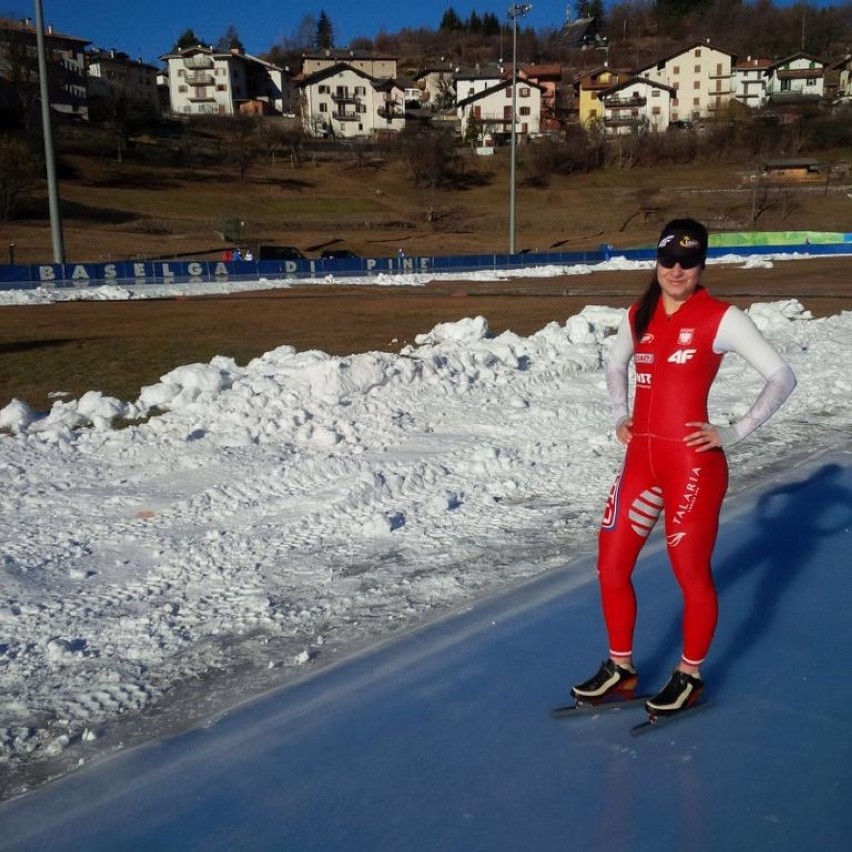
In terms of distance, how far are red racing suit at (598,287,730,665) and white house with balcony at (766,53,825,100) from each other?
347 feet

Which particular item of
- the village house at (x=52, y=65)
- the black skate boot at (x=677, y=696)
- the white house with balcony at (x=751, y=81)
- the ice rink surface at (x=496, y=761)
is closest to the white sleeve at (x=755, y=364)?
the black skate boot at (x=677, y=696)

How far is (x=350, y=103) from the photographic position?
318ft

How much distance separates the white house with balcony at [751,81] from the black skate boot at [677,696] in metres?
106

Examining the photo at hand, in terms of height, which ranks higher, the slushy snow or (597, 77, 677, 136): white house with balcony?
(597, 77, 677, 136): white house with balcony

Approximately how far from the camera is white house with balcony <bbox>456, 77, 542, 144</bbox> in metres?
94.7

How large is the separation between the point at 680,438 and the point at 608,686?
1033mm

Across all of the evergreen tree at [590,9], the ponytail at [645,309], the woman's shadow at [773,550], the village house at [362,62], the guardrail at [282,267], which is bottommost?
the woman's shadow at [773,550]

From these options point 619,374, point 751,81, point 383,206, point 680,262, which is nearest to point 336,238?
point 383,206

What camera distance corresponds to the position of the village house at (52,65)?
72625 mm

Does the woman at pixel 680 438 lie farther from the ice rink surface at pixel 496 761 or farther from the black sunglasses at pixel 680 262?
the ice rink surface at pixel 496 761

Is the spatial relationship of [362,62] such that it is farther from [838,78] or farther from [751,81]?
[838,78]

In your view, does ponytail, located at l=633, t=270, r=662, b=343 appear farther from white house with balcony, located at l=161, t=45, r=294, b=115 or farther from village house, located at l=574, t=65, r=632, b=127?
village house, located at l=574, t=65, r=632, b=127

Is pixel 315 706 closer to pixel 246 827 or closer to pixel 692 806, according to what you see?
pixel 246 827

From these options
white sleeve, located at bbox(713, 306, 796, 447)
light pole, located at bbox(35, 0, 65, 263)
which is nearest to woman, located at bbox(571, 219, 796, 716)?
white sleeve, located at bbox(713, 306, 796, 447)
